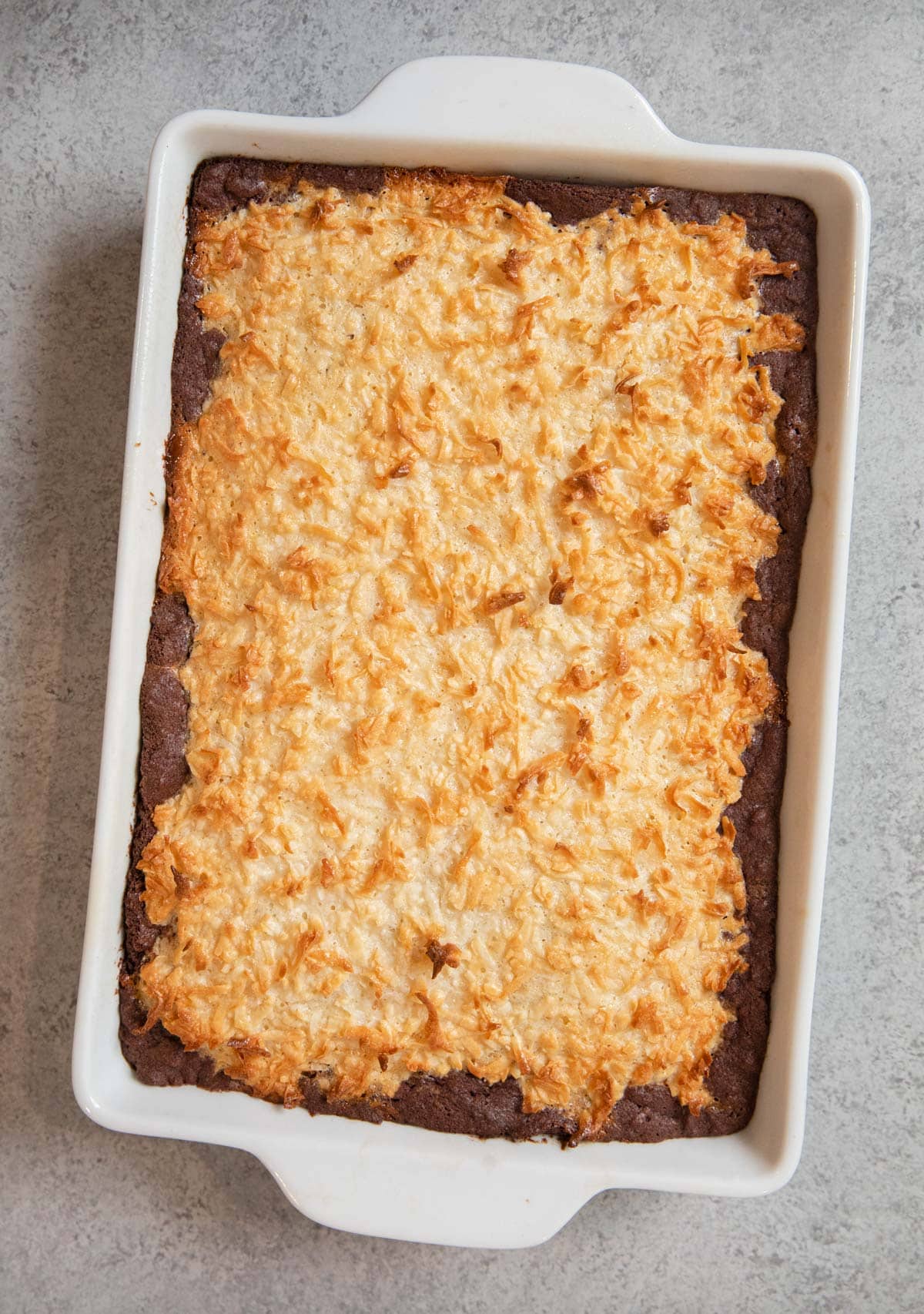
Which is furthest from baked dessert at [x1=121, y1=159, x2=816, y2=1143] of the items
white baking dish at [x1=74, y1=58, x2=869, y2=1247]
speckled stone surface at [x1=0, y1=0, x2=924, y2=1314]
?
speckled stone surface at [x1=0, y1=0, x2=924, y2=1314]

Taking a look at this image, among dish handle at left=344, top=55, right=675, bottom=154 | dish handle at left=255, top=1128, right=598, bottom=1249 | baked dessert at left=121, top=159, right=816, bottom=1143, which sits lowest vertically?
dish handle at left=255, top=1128, right=598, bottom=1249

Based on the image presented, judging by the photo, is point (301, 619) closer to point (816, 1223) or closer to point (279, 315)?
point (279, 315)

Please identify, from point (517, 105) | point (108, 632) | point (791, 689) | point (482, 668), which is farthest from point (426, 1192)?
point (517, 105)

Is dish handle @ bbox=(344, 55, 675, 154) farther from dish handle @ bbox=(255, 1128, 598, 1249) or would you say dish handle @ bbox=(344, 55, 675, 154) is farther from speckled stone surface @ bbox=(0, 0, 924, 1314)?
dish handle @ bbox=(255, 1128, 598, 1249)

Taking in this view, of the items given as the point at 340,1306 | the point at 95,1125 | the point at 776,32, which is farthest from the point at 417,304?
the point at 340,1306

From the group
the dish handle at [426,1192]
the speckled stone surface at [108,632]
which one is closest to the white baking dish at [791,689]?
the dish handle at [426,1192]

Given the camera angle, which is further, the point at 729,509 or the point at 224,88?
the point at 224,88
